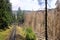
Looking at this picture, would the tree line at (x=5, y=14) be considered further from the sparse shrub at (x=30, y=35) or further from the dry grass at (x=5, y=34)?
the sparse shrub at (x=30, y=35)

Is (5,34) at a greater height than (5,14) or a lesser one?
lesser

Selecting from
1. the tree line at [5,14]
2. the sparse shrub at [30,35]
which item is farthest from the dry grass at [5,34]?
the sparse shrub at [30,35]

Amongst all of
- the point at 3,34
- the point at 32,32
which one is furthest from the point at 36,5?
the point at 3,34

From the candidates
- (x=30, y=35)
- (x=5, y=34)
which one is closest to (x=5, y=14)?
(x=5, y=34)

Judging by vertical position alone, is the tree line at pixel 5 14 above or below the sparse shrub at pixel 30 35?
above

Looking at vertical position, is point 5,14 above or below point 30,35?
above

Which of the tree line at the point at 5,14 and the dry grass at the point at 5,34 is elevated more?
the tree line at the point at 5,14

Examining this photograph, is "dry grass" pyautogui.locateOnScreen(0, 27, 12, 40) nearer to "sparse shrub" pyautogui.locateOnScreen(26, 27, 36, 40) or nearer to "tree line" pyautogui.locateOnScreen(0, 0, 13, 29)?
"tree line" pyautogui.locateOnScreen(0, 0, 13, 29)

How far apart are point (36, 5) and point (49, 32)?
1.22 ft

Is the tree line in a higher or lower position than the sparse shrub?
higher

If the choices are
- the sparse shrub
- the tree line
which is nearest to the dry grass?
the tree line

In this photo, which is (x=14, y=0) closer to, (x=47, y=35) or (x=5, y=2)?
(x=5, y=2)

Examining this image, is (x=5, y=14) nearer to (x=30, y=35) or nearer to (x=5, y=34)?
(x=5, y=34)

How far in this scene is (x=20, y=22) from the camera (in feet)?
8.23
